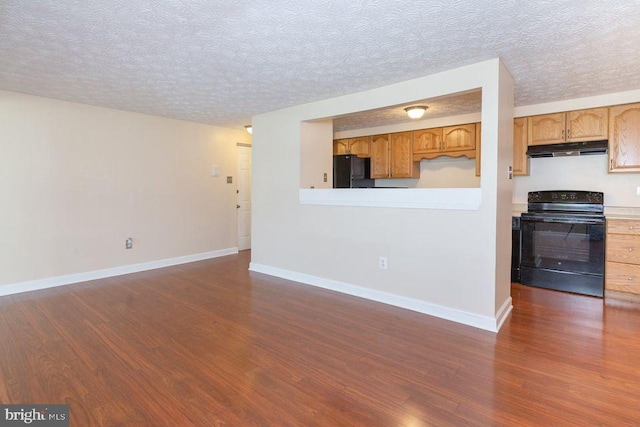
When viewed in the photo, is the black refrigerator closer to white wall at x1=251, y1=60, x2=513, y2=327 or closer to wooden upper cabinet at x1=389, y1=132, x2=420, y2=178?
wooden upper cabinet at x1=389, y1=132, x2=420, y2=178

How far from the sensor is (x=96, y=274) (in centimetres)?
443

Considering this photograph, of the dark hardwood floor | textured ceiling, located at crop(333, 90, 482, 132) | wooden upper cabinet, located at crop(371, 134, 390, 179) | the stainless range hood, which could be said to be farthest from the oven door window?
wooden upper cabinet, located at crop(371, 134, 390, 179)

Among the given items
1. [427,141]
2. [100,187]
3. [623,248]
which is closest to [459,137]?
[427,141]

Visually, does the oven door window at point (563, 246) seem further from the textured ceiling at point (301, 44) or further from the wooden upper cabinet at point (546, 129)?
the textured ceiling at point (301, 44)

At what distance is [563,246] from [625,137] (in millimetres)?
1358

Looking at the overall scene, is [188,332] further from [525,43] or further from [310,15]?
[525,43]

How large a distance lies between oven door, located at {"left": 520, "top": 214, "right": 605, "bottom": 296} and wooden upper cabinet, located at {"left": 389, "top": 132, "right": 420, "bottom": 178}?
1.80 m

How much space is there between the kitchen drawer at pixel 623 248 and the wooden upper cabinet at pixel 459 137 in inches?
75.2

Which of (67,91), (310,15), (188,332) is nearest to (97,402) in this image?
(188,332)

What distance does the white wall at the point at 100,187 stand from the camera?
3.79 meters

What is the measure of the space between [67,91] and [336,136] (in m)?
4.03

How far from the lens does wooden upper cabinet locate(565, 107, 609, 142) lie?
12.4 feet

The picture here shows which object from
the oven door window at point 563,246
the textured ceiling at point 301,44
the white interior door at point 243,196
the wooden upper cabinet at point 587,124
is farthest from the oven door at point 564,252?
the white interior door at point 243,196

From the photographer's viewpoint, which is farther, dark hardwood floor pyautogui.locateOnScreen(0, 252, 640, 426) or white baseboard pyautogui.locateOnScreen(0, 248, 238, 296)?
white baseboard pyautogui.locateOnScreen(0, 248, 238, 296)
